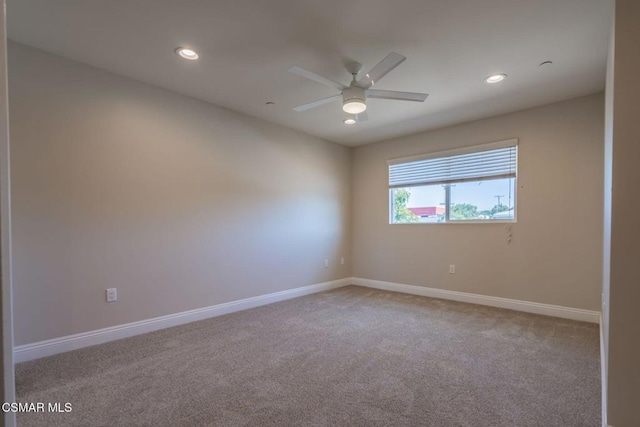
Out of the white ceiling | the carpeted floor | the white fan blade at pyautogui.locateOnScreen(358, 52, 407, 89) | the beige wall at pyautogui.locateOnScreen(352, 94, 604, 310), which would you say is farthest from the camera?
the beige wall at pyautogui.locateOnScreen(352, 94, 604, 310)

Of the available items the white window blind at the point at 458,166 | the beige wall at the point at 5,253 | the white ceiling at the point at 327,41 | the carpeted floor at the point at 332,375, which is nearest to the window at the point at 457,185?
the white window blind at the point at 458,166

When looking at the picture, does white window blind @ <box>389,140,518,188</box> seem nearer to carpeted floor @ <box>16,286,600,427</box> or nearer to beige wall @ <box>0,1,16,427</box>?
carpeted floor @ <box>16,286,600,427</box>

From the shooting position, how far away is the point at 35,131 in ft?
8.04

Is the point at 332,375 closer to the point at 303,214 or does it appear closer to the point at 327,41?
the point at 327,41

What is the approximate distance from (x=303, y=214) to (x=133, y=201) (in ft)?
7.56

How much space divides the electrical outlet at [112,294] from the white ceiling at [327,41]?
2.03 m

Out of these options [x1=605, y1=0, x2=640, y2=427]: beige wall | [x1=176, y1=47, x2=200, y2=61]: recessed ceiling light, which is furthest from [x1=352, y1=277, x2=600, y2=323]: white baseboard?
[x1=176, y1=47, x2=200, y2=61]: recessed ceiling light

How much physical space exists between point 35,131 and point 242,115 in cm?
203

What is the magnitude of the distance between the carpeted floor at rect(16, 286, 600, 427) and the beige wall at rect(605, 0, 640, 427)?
35 cm

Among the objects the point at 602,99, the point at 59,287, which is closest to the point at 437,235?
the point at 602,99

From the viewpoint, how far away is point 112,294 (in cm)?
282

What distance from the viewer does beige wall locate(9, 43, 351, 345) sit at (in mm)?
2441

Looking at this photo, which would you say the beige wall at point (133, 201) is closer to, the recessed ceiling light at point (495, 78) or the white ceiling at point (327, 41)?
the white ceiling at point (327, 41)

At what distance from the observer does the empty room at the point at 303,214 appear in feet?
5.84
